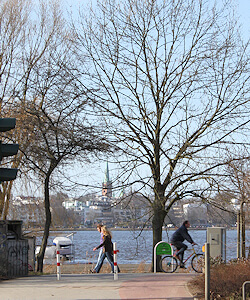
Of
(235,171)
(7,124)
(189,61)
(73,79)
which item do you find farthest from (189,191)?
(7,124)

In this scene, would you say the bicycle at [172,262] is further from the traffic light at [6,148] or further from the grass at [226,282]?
the traffic light at [6,148]

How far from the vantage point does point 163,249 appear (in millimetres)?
16109

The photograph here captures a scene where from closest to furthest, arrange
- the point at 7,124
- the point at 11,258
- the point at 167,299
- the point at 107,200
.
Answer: the point at 7,124
the point at 167,299
the point at 11,258
the point at 107,200

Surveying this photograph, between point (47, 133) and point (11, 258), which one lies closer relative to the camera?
point (11, 258)

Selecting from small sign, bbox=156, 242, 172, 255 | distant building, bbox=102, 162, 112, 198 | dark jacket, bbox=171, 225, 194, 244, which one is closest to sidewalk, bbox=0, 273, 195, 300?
small sign, bbox=156, 242, 172, 255

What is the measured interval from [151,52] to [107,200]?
18.6 ft

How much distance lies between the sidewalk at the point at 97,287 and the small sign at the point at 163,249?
1.63 m

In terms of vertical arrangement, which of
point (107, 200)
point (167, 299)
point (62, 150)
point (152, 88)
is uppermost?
point (152, 88)

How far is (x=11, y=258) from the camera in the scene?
47.0 ft

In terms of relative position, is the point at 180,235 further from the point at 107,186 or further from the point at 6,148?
the point at 6,148

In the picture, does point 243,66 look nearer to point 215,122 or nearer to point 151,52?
point 215,122

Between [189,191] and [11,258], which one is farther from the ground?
[189,191]

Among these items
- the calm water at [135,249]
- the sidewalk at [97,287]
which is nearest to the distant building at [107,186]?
the calm water at [135,249]

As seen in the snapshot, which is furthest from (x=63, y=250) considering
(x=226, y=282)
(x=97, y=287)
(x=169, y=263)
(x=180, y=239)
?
(x=226, y=282)
